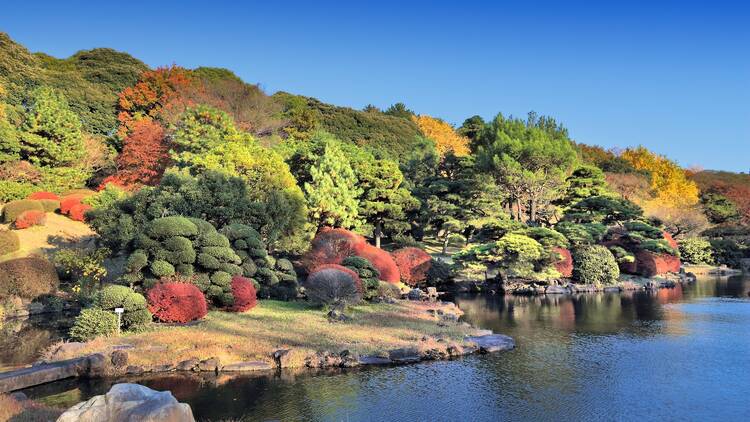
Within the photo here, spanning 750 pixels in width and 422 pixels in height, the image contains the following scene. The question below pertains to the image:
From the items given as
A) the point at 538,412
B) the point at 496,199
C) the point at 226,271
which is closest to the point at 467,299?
the point at 496,199

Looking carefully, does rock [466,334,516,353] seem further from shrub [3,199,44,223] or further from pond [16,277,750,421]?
shrub [3,199,44,223]

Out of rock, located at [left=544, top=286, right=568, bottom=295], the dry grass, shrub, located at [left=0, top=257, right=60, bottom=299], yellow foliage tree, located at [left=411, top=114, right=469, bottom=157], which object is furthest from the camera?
yellow foliage tree, located at [left=411, top=114, right=469, bottom=157]

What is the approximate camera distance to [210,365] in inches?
533

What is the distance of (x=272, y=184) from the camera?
28297 millimetres

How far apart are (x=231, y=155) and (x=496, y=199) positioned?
19080 millimetres

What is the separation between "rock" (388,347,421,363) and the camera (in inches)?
573

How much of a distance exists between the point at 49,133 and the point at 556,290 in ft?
111

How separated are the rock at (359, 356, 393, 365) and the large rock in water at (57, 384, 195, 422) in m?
7.72

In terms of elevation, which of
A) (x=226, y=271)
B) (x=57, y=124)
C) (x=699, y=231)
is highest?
(x=57, y=124)

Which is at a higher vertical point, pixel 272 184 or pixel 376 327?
pixel 272 184

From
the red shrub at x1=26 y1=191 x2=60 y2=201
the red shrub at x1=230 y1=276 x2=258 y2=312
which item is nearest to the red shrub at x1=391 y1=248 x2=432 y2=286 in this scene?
the red shrub at x1=230 y1=276 x2=258 y2=312

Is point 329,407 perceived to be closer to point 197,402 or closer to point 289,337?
point 197,402

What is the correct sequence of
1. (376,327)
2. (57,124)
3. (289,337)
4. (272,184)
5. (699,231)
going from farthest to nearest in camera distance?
(699,231), (57,124), (272,184), (376,327), (289,337)

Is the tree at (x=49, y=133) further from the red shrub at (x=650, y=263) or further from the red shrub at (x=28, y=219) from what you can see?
the red shrub at (x=650, y=263)
